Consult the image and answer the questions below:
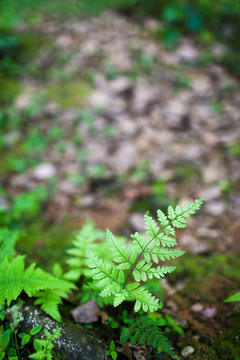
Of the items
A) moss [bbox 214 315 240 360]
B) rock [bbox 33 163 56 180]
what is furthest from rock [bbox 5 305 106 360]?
rock [bbox 33 163 56 180]

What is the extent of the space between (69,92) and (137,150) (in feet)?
7.30

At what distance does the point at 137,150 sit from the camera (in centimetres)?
404

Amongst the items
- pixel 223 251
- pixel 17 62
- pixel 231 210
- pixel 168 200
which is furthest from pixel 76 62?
pixel 223 251

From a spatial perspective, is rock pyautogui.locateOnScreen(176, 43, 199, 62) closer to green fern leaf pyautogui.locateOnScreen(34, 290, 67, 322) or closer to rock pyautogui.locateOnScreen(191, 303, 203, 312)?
rock pyautogui.locateOnScreen(191, 303, 203, 312)

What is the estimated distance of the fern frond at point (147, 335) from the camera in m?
1.24

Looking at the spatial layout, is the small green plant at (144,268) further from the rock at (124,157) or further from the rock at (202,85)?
the rock at (202,85)

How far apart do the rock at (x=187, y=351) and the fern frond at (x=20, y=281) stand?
2.79 feet

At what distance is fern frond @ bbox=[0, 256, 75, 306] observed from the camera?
4.56 feet

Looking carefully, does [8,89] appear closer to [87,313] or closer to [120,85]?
[120,85]

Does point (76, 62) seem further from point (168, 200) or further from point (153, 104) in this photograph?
point (168, 200)

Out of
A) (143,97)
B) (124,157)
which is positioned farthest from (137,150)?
(143,97)

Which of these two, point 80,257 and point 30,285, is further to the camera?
point 80,257

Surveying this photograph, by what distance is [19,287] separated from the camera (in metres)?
1.41

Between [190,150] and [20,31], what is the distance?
5.50m
